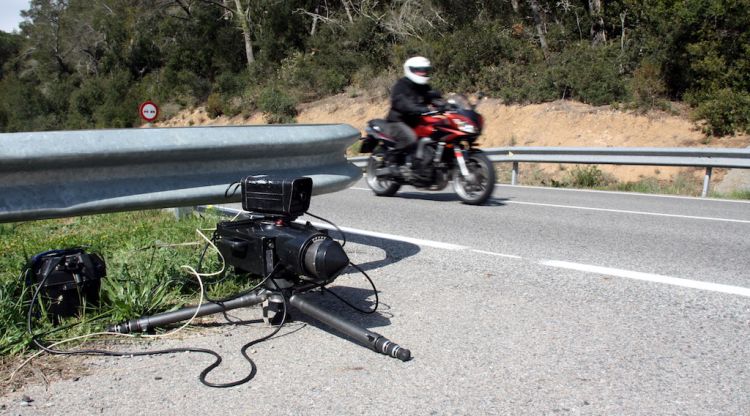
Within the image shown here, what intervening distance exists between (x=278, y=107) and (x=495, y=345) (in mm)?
29142

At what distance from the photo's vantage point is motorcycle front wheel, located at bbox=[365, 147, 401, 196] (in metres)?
10.4

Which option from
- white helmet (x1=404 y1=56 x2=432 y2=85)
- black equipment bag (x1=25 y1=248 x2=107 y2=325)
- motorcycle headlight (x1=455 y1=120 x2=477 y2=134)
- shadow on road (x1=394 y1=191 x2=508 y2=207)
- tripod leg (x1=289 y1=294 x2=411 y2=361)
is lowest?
shadow on road (x1=394 y1=191 x2=508 y2=207)

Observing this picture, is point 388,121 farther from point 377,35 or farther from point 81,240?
point 377,35

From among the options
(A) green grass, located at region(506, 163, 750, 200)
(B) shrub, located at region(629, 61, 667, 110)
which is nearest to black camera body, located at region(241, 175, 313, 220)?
(A) green grass, located at region(506, 163, 750, 200)

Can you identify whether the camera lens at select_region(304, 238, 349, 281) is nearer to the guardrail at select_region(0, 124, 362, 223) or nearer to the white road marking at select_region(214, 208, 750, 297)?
the guardrail at select_region(0, 124, 362, 223)

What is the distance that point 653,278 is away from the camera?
4.98 m

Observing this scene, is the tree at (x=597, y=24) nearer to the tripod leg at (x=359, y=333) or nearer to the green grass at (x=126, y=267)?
the green grass at (x=126, y=267)

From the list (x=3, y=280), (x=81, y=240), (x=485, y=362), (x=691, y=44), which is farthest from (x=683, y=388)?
(x=691, y=44)

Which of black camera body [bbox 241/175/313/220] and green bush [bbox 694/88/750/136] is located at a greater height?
black camera body [bbox 241/175/313/220]

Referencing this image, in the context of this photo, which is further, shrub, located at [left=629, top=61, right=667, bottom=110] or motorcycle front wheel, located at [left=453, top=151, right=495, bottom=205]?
shrub, located at [left=629, top=61, right=667, bottom=110]

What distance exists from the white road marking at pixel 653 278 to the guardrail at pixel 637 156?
7.52m

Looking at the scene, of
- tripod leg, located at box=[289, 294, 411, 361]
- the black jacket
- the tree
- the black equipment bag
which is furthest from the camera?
the tree

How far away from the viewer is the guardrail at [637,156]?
1191cm

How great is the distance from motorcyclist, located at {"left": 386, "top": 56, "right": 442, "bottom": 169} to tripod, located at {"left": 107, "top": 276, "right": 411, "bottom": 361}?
5.74 metres
